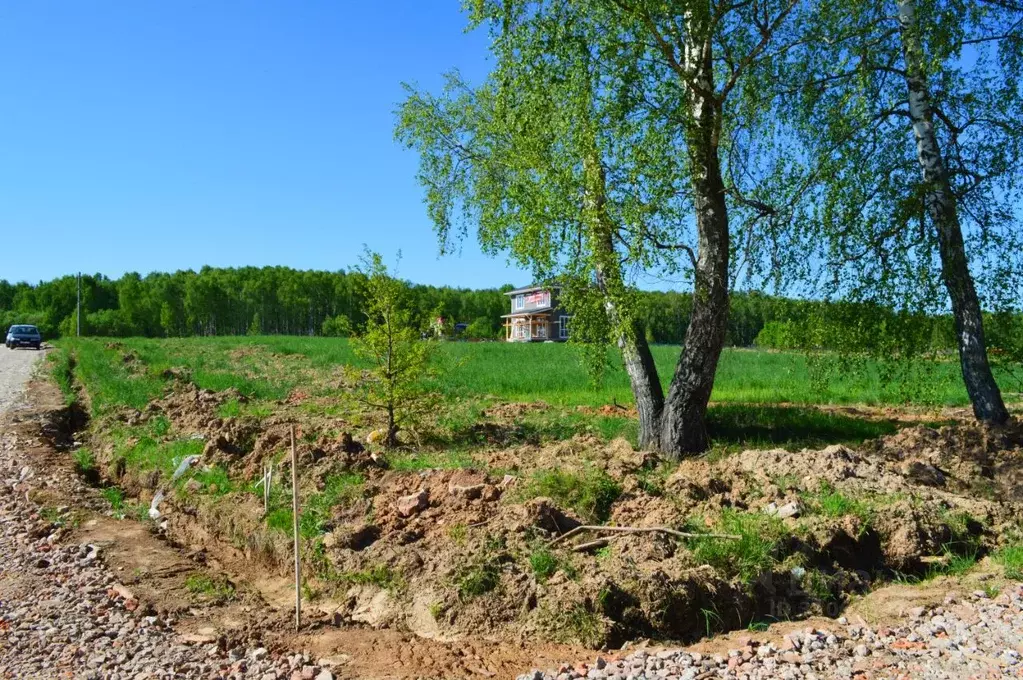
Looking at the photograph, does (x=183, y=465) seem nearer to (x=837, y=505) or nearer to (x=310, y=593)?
(x=310, y=593)

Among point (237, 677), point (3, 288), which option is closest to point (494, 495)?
→ point (237, 677)

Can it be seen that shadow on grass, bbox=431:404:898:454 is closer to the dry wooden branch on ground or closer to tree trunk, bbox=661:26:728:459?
tree trunk, bbox=661:26:728:459

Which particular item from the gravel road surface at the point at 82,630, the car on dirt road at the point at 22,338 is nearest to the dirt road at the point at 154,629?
the gravel road surface at the point at 82,630

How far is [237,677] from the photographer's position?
14.8 ft

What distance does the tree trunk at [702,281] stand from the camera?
9258 mm

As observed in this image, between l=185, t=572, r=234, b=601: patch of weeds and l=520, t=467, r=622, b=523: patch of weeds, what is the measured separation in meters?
2.67

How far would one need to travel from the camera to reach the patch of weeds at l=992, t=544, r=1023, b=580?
5.61 m

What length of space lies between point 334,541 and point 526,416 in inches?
270

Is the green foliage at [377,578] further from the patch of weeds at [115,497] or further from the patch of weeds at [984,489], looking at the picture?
the patch of weeds at [984,489]

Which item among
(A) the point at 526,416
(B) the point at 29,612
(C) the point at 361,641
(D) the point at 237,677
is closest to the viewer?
(D) the point at 237,677

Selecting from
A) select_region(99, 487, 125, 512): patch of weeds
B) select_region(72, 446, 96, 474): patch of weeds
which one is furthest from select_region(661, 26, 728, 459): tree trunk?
select_region(72, 446, 96, 474): patch of weeds

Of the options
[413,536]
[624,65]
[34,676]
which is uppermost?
[624,65]

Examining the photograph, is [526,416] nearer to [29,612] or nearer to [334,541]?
[334,541]

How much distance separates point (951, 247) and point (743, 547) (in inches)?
275
